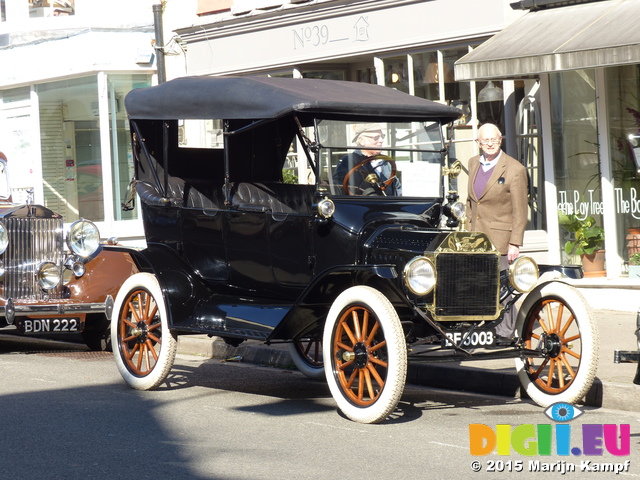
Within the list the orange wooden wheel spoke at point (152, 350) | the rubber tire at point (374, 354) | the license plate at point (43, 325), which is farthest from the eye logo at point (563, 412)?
the license plate at point (43, 325)

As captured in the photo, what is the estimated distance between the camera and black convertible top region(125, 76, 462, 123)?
736 cm

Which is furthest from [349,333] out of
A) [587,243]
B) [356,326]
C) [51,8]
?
[51,8]

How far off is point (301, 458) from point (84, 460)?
Answer: 1169 millimetres

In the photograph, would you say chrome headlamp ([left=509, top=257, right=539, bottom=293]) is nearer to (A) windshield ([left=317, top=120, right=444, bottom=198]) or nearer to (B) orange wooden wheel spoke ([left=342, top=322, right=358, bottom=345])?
(A) windshield ([left=317, top=120, right=444, bottom=198])

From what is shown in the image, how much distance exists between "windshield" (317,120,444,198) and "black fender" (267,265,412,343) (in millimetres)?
691

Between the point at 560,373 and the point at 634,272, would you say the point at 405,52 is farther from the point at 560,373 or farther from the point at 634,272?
the point at 560,373

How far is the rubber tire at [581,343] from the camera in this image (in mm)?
6816

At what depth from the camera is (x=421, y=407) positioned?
24.1ft

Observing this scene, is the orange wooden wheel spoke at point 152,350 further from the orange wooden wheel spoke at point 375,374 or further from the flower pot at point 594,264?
the flower pot at point 594,264

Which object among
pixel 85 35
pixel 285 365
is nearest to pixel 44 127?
pixel 85 35

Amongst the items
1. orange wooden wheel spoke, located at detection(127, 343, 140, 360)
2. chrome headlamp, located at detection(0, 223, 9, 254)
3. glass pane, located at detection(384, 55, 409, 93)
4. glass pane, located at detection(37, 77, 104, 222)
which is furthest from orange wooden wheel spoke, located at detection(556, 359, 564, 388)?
glass pane, located at detection(37, 77, 104, 222)

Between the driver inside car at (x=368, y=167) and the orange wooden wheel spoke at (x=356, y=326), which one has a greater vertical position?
the driver inside car at (x=368, y=167)

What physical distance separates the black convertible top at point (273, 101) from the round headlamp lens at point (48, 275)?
264 cm

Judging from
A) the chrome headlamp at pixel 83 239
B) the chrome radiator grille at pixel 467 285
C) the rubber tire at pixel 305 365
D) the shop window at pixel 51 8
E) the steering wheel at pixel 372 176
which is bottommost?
the rubber tire at pixel 305 365
